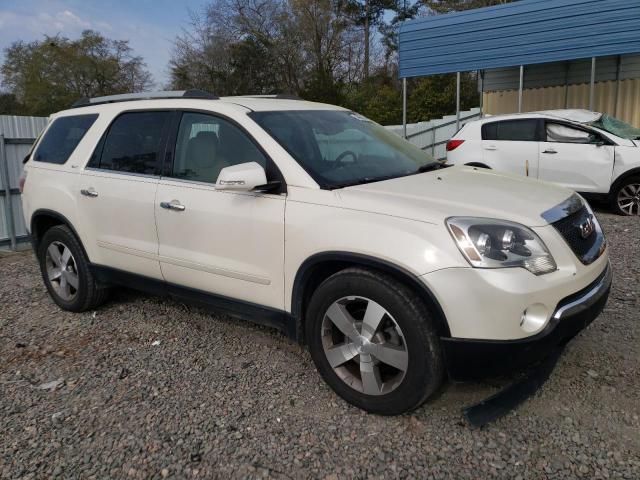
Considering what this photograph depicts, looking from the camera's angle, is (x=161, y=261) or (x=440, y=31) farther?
(x=440, y=31)

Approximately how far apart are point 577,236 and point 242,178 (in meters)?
1.83

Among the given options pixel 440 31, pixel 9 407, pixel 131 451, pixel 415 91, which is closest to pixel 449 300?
pixel 131 451

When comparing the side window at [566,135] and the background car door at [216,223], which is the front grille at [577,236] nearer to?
the background car door at [216,223]

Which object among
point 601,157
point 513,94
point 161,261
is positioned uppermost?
point 513,94

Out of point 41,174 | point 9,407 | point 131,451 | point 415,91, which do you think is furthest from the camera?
point 415,91

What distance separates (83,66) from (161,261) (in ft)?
125

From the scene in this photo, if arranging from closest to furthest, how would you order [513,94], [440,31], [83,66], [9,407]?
1. [9,407]
2. [440,31]
3. [513,94]
4. [83,66]

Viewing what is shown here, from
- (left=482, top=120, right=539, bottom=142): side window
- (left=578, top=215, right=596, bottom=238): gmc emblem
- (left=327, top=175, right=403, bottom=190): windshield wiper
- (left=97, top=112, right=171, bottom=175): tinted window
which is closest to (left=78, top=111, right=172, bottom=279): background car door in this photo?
(left=97, top=112, right=171, bottom=175): tinted window

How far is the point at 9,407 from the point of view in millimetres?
3195

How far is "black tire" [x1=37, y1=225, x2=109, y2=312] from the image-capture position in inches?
175

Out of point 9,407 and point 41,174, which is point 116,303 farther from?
point 9,407

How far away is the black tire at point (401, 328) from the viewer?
8.59 ft

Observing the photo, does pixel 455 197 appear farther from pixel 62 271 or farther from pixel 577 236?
pixel 62 271

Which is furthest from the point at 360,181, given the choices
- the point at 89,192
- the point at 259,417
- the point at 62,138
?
the point at 62,138
